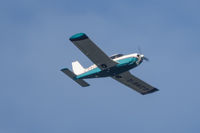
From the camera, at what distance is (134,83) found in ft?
222

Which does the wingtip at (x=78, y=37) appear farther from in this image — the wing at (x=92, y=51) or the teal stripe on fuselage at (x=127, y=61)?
the teal stripe on fuselage at (x=127, y=61)

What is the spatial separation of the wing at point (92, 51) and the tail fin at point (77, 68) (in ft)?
16.7

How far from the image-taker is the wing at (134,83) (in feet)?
218

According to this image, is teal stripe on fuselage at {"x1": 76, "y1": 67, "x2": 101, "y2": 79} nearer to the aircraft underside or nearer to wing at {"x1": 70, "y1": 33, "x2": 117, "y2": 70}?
the aircraft underside

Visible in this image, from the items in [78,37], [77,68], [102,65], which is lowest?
[102,65]

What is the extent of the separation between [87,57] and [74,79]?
584 centimetres

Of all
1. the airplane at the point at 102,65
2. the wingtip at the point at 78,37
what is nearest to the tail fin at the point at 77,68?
the airplane at the point at 102,65

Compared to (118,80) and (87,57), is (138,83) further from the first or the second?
(87,57)

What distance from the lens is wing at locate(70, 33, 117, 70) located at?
2322 inches

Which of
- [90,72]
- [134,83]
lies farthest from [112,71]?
[134,83]

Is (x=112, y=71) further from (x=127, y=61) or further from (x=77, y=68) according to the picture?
(x=77, y=68)

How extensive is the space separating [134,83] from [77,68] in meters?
6.80

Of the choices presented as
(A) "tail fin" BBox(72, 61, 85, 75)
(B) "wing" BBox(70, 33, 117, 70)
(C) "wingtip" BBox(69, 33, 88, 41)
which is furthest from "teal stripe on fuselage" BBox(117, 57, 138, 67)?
(A) "tail fin" BBox(72, 61, 85, 75)

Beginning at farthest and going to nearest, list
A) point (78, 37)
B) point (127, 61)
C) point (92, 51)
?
point (127, 61)
point (92, 51)
point (78, 37)
